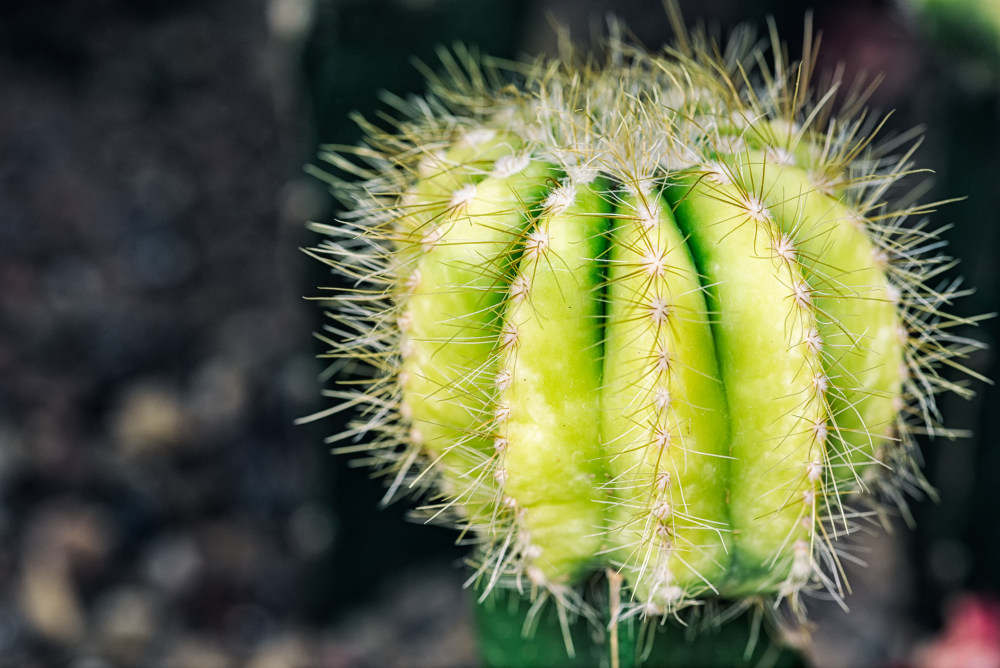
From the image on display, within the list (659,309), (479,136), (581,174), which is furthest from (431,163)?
(659,309)

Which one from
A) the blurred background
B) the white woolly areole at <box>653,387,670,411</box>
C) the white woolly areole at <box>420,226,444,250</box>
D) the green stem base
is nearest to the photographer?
the white woolly areole at <box>653,387,670,411</box>

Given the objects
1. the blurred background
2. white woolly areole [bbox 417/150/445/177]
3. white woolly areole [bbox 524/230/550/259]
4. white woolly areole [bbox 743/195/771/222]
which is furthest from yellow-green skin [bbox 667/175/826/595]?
the blurred background

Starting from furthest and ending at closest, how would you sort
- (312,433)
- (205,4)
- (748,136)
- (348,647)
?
(205,4)
(348,647)
(312,433)
(748,136)

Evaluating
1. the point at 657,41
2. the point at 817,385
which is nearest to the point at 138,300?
the point at 657,41

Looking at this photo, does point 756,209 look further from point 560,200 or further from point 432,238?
point 432,238

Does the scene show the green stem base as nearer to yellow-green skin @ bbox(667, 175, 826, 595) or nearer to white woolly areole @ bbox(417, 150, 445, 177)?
yellow-green skin @ bbox(667, 175, 826, 595)

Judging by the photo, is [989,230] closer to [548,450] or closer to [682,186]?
[682,186]

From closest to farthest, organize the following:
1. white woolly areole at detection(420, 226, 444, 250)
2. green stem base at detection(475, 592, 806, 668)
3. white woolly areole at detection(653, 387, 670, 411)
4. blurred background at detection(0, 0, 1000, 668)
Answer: white woolly areole at detection(653, 387, 670, 411), white woolly areole at detection(420, 226, 444, 250), green stem base at detection(475, 592, 806, 668), blurred background at detection(0, 0, 1000, 668)
